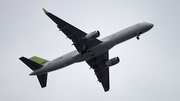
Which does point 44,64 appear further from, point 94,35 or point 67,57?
point 94,35

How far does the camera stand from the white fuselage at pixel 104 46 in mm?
57562

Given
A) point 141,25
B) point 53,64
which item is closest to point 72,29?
point 53,64

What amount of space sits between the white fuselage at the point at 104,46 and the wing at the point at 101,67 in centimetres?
562

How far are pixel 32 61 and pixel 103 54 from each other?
51.5 ft

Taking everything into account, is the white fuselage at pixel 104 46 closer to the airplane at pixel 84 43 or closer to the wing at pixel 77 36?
the airplane at pixel 84 43

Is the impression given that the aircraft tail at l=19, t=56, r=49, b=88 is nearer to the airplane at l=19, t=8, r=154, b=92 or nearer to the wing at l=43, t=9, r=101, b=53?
the airplane at l=19, t=8, r=154, b=92

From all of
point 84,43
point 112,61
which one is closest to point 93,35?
point 84,43

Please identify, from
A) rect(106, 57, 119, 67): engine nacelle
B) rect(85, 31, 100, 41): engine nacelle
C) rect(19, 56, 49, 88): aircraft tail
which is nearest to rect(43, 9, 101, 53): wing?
rect(85, 31, 100, 41): engine nacelle

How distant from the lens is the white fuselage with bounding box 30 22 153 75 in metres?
57.6

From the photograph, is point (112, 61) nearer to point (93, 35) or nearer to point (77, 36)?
point (93, 35)

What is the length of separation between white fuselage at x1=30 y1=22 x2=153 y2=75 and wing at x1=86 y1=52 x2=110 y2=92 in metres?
5.62

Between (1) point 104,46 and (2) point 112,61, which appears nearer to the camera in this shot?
(1) point 104,46

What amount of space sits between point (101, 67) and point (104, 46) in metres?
11.1

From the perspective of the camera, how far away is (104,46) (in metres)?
58.1
